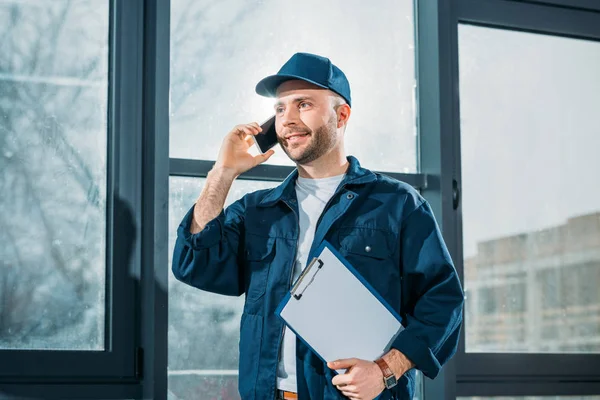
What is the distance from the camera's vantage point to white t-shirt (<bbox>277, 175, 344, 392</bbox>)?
2174 mm

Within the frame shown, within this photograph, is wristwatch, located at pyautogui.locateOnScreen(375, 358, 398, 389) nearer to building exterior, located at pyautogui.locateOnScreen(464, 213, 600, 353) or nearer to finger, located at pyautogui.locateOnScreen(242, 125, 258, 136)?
finger, located at pyautogui.locateOnScreen(242, 125, 258, 136)

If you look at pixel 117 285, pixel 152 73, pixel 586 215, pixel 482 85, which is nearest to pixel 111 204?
pixel 117 285

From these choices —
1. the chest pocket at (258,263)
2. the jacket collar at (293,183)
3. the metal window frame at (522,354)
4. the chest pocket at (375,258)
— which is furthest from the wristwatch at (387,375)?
the metal window frame at (522,354)

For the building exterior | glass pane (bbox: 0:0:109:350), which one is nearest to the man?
glass pane (bbox: 0:0:109:350)

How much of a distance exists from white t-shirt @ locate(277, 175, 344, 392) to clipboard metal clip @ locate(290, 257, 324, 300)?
0.14 metres

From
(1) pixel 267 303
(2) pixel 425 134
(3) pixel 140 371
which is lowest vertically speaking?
(3) pixel 140 371

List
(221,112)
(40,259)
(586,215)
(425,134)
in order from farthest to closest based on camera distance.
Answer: (586,215), (425,134), (221,112), (40,259)

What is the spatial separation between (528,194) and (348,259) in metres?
1.23

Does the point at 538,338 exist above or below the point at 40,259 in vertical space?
below

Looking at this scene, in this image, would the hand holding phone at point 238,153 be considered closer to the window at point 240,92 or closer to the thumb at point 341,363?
the window at point 240,92

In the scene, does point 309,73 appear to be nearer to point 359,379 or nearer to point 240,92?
point 240,92

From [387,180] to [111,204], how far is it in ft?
2.80

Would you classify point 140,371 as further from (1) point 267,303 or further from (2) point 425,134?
(2) point 425,134

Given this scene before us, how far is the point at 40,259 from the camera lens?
257cm
